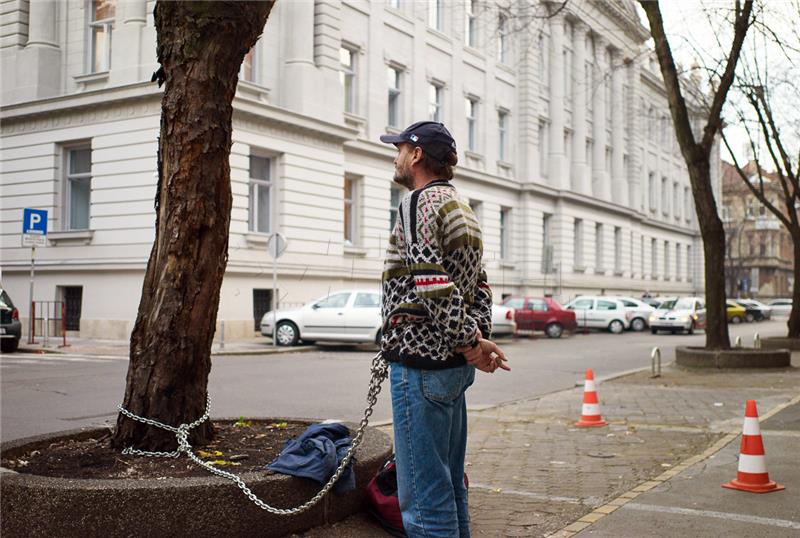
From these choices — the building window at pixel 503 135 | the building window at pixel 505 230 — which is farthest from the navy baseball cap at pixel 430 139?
the building window at pixel 503 135

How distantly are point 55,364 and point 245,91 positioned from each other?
11435 mm

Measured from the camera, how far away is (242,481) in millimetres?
4121

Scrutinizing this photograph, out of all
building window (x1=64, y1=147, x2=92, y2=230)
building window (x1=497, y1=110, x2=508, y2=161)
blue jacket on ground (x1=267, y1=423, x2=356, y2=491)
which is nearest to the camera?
blue jacket on ground (x1=267, y1=423, x2=356, y2=491)

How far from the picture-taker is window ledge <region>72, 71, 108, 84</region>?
24.1 metres

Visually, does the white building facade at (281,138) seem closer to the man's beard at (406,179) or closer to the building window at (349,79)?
the building window at (349,79)

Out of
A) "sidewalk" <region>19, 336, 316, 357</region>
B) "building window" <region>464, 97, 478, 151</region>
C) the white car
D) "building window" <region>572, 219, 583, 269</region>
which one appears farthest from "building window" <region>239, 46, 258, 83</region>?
"building window" <region>572, 219, 583, 269</region>

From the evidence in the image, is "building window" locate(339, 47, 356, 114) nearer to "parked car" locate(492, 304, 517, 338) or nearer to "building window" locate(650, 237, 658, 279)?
"parked car" locate(492, 304, 517, 338)

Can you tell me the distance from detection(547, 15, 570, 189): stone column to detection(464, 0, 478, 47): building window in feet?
25.9

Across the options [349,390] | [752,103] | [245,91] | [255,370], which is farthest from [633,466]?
[245,91]

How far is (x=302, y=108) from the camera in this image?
26.5 meters

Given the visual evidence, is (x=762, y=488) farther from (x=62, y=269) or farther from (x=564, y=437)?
(x=62, y=269)

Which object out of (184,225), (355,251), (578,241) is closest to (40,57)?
(355,251)

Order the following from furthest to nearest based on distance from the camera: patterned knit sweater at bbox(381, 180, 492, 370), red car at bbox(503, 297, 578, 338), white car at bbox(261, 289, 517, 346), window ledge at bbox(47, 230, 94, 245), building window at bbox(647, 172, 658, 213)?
building window at bbox(647, 172, 658, 213)
red car at bbox(503, 297, 578, 338)
window ledge at bbox(47, 230, 94, 245)
white car at bbox(261, 289, 517, 346)
patterned knit sweater at bbox(381, 180, 492, 370)

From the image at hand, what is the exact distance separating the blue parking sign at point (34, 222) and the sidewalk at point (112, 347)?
2.76 meters
